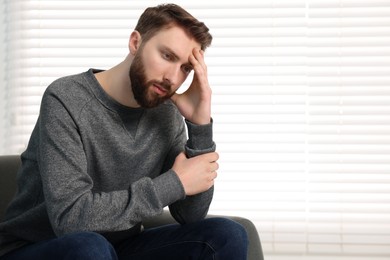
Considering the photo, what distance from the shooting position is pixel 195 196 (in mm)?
1982

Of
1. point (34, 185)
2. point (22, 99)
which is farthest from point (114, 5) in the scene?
point (34, 185)

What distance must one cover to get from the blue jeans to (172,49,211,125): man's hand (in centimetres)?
31

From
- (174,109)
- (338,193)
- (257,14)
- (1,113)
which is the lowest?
(338,193)

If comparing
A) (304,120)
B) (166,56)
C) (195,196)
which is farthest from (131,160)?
(304,120)

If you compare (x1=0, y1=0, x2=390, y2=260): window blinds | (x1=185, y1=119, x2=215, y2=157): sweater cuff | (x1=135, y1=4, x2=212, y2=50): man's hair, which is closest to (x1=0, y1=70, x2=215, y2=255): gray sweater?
(x1=185, y1=119, x2=215, y2=157): sweater cuff

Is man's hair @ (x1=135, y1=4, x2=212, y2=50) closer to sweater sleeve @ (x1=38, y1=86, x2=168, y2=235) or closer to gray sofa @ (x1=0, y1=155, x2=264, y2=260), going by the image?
sweater sleeve @ (x1=38, y1=86, x2=168, y2=235)

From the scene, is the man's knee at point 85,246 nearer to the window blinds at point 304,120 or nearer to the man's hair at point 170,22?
the man's hair at point 170,22

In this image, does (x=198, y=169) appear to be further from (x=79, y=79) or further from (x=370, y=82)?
(x=370, y=82)

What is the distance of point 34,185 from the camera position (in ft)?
6.18

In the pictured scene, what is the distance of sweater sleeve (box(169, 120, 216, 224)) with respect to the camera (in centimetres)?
196

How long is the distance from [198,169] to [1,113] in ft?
5.12

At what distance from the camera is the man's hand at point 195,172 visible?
6.11ft

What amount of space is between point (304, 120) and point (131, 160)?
4.12 ft

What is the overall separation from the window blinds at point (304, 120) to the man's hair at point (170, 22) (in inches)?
44.8
